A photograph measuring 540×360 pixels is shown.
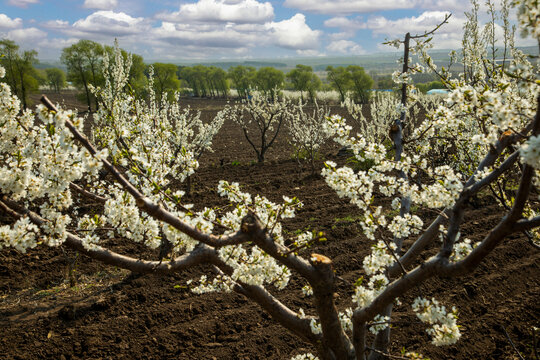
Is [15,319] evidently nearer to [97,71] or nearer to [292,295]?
[292,295]

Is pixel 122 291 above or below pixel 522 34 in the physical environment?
below

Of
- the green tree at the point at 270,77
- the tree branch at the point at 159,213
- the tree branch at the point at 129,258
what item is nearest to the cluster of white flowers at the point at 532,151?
the tree branch at the point at 159,213

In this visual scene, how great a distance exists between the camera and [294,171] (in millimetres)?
15008

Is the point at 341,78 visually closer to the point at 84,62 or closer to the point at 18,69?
the point at 84,62

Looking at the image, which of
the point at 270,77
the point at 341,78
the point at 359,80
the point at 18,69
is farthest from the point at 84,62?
the point at 359,80

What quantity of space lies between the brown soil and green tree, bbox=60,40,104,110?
121 ft

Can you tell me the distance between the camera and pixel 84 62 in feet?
133

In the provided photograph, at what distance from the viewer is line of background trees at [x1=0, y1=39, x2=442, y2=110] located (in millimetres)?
31109

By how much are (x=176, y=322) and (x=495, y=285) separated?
19.1 ft

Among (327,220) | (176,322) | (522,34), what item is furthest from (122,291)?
(522,34)

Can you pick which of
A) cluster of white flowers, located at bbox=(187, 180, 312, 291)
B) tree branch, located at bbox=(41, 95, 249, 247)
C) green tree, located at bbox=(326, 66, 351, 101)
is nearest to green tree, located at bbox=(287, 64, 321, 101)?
green tree, located at bbox=(326, 66, 351, 101)

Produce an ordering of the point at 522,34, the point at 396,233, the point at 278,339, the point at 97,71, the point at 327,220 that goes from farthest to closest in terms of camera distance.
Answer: the point at 97,71 → the point at 327,220 → the point at 278,339 → the point at 396,233 → the point at 522,34

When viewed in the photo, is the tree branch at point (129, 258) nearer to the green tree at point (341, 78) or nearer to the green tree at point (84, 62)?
the green tree at point (84, 62)

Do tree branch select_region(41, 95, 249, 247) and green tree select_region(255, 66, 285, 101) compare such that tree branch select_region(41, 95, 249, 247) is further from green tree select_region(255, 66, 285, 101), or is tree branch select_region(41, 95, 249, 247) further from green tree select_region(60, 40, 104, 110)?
green tree select_region(255, 66, 285, 101)
